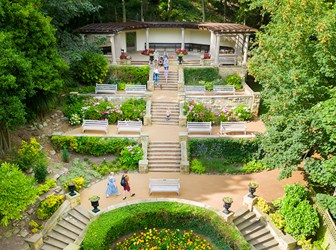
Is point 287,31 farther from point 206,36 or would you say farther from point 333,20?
point 206,36

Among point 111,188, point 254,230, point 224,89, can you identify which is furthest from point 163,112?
point 254,230

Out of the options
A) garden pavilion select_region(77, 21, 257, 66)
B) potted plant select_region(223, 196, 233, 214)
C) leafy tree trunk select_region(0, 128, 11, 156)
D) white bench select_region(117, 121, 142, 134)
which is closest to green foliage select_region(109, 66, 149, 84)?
garden pavilion select_region(77, 21, 257, 66)

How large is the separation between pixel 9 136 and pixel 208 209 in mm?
11001

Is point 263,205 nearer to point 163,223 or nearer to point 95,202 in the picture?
point 163,223

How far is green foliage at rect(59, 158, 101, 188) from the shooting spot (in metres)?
15.7

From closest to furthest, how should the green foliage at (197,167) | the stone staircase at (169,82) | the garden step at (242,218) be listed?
1. the garden step at (242,218)
2. the green foliage at (197,167)
3. the stone staircase at (169,82)

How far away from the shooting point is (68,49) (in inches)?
841

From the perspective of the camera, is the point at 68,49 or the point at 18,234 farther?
the point at 68,49

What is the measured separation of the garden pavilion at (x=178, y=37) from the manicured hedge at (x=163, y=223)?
50.5ft

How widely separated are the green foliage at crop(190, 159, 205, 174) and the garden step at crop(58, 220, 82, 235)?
277 inches

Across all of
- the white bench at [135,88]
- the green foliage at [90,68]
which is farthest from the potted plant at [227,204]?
the green foliage at [90,68]

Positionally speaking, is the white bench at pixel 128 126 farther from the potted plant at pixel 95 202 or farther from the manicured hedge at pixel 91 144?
the potted plant at pixel 95 202

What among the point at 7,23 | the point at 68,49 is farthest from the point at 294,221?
the point at 68,49

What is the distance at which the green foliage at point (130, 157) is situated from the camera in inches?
688
